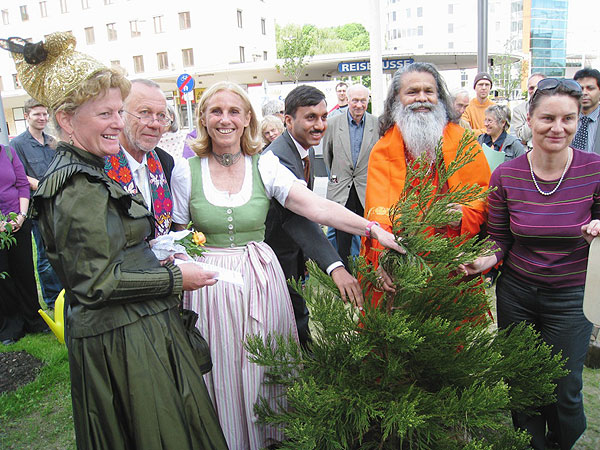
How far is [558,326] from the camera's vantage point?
7.59 ft

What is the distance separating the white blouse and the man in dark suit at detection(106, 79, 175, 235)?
6 centimetres

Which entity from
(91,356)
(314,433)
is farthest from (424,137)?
(91,356)

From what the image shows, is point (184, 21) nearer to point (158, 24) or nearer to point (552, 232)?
point (158, 24)

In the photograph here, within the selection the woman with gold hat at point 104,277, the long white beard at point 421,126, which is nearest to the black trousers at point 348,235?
the long white beard at point 421,126

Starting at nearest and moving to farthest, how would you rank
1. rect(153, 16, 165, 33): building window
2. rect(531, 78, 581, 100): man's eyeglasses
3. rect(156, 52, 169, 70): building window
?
1. rect(531, 78, 581, 100): man's eyeglasses
2. rect(156, 52, 169, 70): building window
3. rect(153, 16, 165, 33): building window

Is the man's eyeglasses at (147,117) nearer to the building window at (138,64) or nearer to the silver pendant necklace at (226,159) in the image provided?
the silver pendant necklace at (226,159)

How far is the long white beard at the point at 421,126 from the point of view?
111 inches

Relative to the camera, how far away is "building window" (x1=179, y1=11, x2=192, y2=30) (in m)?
38.6

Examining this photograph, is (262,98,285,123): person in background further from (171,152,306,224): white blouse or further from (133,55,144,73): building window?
(133,55,144,73): building window

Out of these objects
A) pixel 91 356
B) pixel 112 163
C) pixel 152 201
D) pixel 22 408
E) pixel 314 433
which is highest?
pixel 112 163

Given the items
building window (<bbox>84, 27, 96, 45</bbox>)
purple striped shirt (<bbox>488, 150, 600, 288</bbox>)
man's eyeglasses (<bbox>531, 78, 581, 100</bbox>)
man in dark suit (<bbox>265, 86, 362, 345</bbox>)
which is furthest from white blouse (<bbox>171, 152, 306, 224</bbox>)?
building window (<bbox>84, 27, 96, 45</bbox>)

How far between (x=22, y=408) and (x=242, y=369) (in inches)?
86.0

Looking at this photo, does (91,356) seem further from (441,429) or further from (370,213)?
(370,213)

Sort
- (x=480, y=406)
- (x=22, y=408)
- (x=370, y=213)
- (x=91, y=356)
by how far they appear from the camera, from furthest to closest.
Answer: (x=22, y=408) → (x=370, y=213) → (x=91, y=356) → (x=480, y=406)
